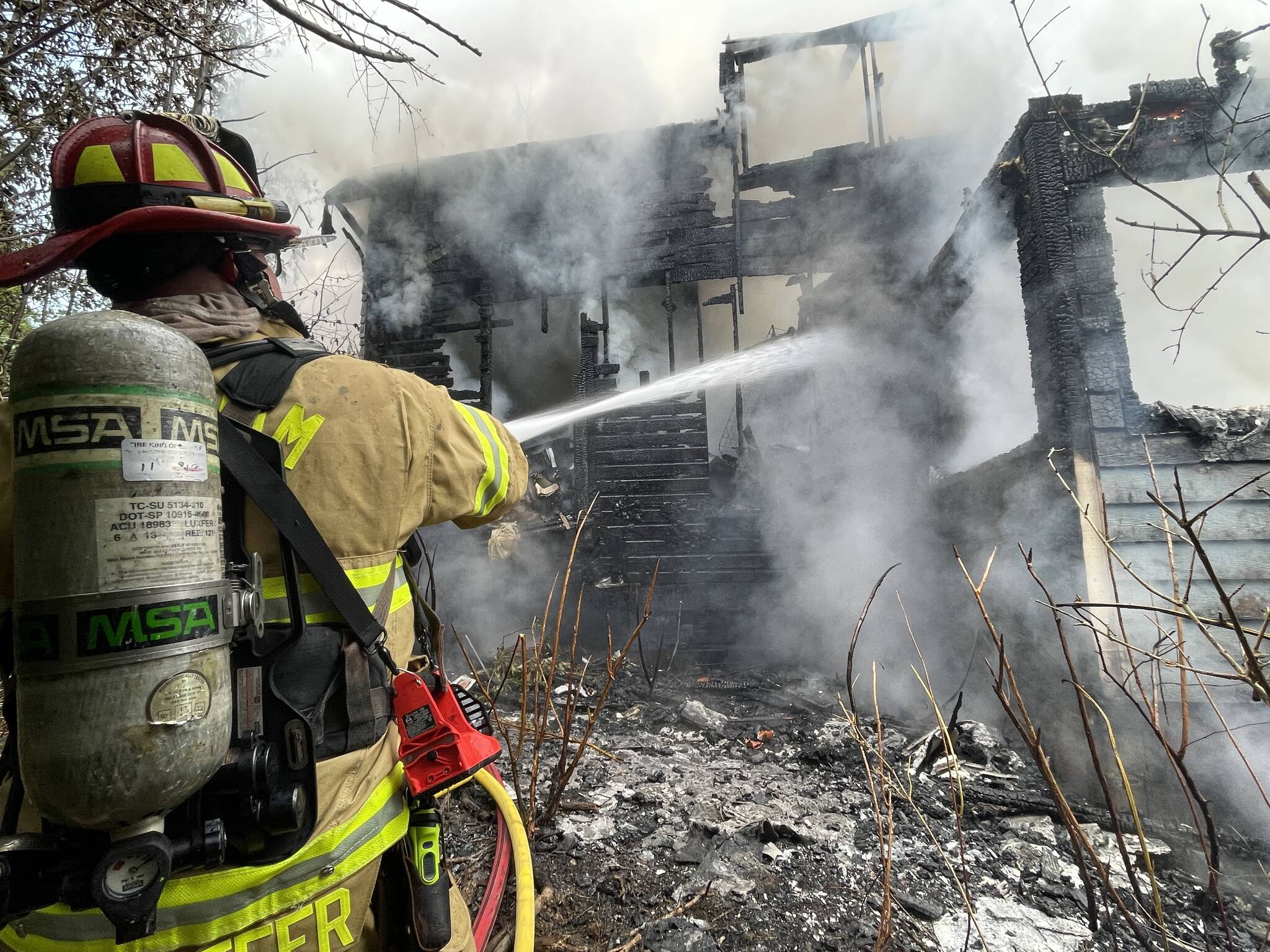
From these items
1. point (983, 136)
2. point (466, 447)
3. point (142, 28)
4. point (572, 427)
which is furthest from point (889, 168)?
point (466, 447)

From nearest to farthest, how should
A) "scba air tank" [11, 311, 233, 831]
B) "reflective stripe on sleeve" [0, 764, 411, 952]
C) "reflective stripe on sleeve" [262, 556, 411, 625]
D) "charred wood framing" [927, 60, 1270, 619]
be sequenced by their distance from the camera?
"scba air tank" [11, 311, 233, 831] → "reflective stripe on sleeve" [0, 764, 411, 952] → "reflective stripe on sleeve" [262, 556, 411, 625] → "charred wood framing" [927, 60, 1270, 619]

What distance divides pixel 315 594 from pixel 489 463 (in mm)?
477

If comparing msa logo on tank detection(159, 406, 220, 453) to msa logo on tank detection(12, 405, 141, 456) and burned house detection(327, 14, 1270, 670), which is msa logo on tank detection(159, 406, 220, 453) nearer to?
msa logo on tank detection(12, 405, 141, 456)

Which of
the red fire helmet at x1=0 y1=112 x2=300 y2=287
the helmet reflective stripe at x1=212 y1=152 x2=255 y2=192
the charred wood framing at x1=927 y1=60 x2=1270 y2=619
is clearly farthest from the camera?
the charred wood framing at x1=927 y1=60 x2=1270 y2=619

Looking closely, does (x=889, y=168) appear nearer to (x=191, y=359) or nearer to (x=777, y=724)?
(x=777, y=724)

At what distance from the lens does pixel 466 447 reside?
145cm

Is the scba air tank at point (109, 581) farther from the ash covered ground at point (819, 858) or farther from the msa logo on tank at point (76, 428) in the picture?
the ash covered ground at point (819, 858)

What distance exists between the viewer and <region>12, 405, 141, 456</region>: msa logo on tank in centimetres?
92

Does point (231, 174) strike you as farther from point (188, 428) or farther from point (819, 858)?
point (819, 858)

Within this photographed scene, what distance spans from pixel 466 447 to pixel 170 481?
1.96 ft

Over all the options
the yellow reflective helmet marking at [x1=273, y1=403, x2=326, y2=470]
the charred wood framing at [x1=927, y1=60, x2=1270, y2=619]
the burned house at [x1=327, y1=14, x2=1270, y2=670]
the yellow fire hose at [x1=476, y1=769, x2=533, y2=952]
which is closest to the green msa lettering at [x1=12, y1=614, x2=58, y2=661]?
the yellow reflective helmet marking at [x1=273, y1=403, x2=326, y2=470]

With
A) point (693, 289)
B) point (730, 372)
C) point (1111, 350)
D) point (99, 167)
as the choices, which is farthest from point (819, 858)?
point (693, 289)

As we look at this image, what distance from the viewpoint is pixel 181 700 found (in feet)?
3.06

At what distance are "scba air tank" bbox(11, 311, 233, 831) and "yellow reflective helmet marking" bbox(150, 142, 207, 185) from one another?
23.9 inches
